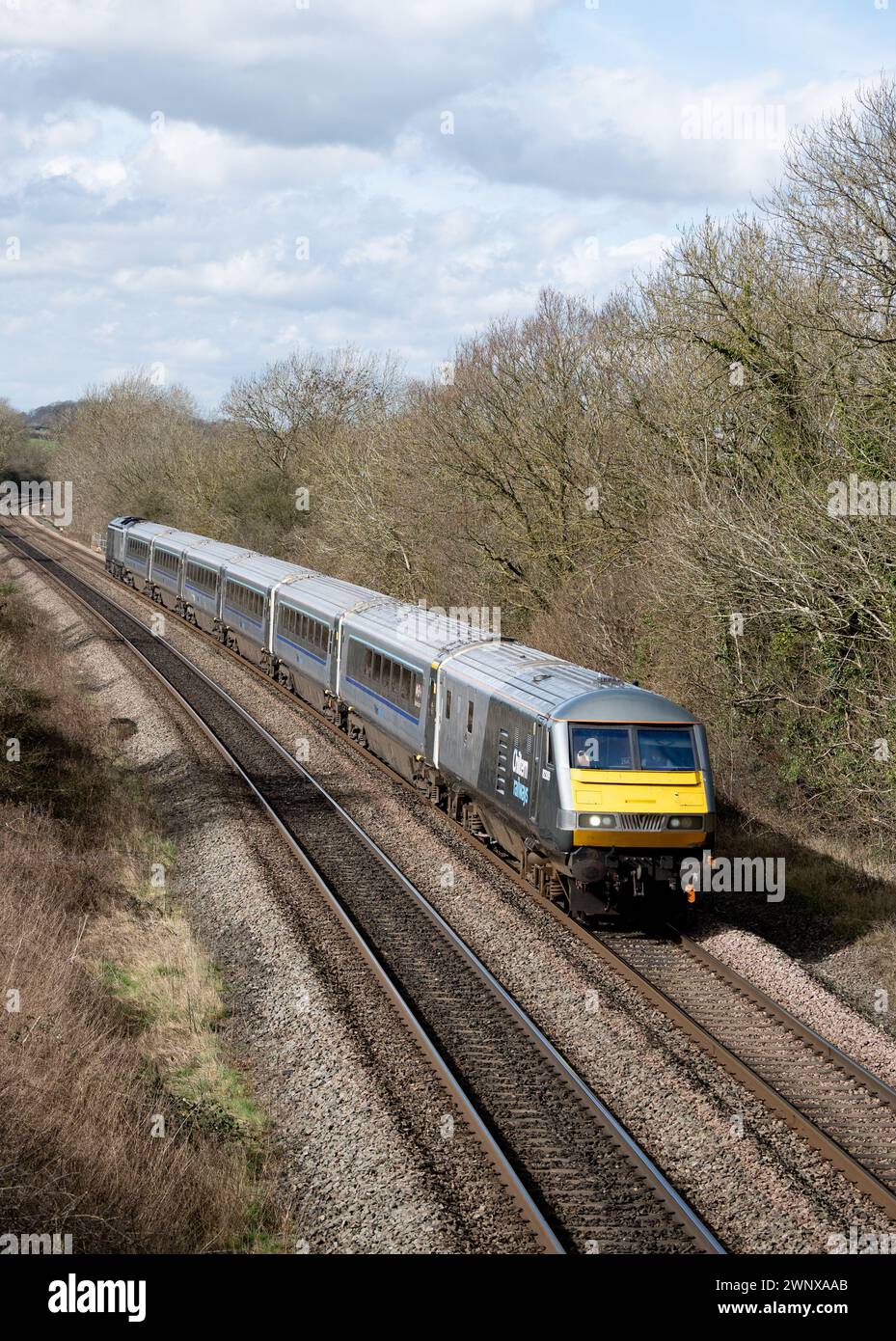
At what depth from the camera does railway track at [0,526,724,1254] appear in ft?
26.6

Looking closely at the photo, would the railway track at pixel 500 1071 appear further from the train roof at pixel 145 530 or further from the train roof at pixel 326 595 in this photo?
the train roof at pixel 145 530

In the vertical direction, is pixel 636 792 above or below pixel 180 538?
below

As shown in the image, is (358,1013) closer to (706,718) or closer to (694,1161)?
(694,1161)

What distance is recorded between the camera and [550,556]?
2841 cm

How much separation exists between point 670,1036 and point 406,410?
3262 cm

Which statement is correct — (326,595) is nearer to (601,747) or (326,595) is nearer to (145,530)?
(601,747)

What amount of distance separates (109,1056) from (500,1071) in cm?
345

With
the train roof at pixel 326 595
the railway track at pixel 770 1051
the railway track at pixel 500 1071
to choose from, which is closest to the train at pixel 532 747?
the train roof at pixel 326 595

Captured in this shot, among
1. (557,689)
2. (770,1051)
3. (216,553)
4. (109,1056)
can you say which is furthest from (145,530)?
(770,1051)

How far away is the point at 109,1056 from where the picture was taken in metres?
10.6

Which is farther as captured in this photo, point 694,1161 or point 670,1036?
point 670,1036

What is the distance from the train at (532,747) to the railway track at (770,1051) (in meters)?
0.67

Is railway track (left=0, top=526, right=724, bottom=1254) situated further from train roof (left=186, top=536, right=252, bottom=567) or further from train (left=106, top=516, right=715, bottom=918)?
train roof (left=186, top=536, right=252, bottom=567)
